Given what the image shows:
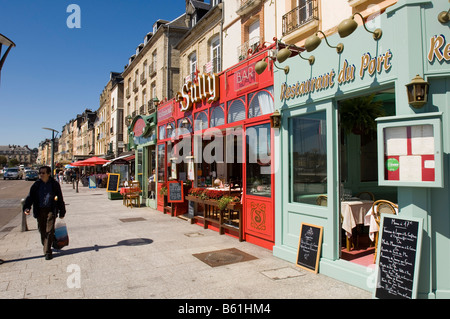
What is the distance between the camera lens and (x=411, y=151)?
Result: 3.62 meters

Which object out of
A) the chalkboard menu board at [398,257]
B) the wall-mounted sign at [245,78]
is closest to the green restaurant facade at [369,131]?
the chalkboard menu board at [398,257]

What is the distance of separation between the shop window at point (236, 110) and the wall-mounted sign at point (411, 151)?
3.74m

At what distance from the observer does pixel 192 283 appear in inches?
171

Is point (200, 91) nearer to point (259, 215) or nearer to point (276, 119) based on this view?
point (276, 119)

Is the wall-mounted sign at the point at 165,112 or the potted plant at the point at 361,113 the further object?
the wall-mounted sign at the point at 165,112

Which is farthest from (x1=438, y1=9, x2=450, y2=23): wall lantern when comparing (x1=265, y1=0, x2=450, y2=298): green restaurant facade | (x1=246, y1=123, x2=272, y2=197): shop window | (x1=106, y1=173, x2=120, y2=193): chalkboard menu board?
(x1=106, y1=173, x2=120, y2=193): chalkboard menu board

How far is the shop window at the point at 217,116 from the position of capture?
26.5 ft

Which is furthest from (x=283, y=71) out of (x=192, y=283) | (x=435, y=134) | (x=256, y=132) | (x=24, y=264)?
(x=24, y=264)

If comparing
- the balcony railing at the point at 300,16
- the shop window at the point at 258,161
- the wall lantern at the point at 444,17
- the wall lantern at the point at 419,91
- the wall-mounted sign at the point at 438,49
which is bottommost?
the shop window at the point at 258,161

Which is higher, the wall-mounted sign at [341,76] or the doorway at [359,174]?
the wall-mounted sign at [341,76]

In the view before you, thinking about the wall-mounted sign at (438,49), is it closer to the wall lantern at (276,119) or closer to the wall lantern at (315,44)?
the wall lantern at (315,44)

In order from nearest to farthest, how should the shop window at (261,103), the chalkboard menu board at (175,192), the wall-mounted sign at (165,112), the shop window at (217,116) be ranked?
1. the shop window at (261,103)
2. the shop window at (217,116)
3. the chalkboard menu board at (175,192)
4. the wall-mounted sign at (165,112)

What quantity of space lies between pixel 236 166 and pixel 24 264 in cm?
752

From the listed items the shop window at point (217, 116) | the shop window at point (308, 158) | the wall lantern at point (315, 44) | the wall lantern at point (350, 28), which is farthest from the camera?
the shop window at point (217, 116)
